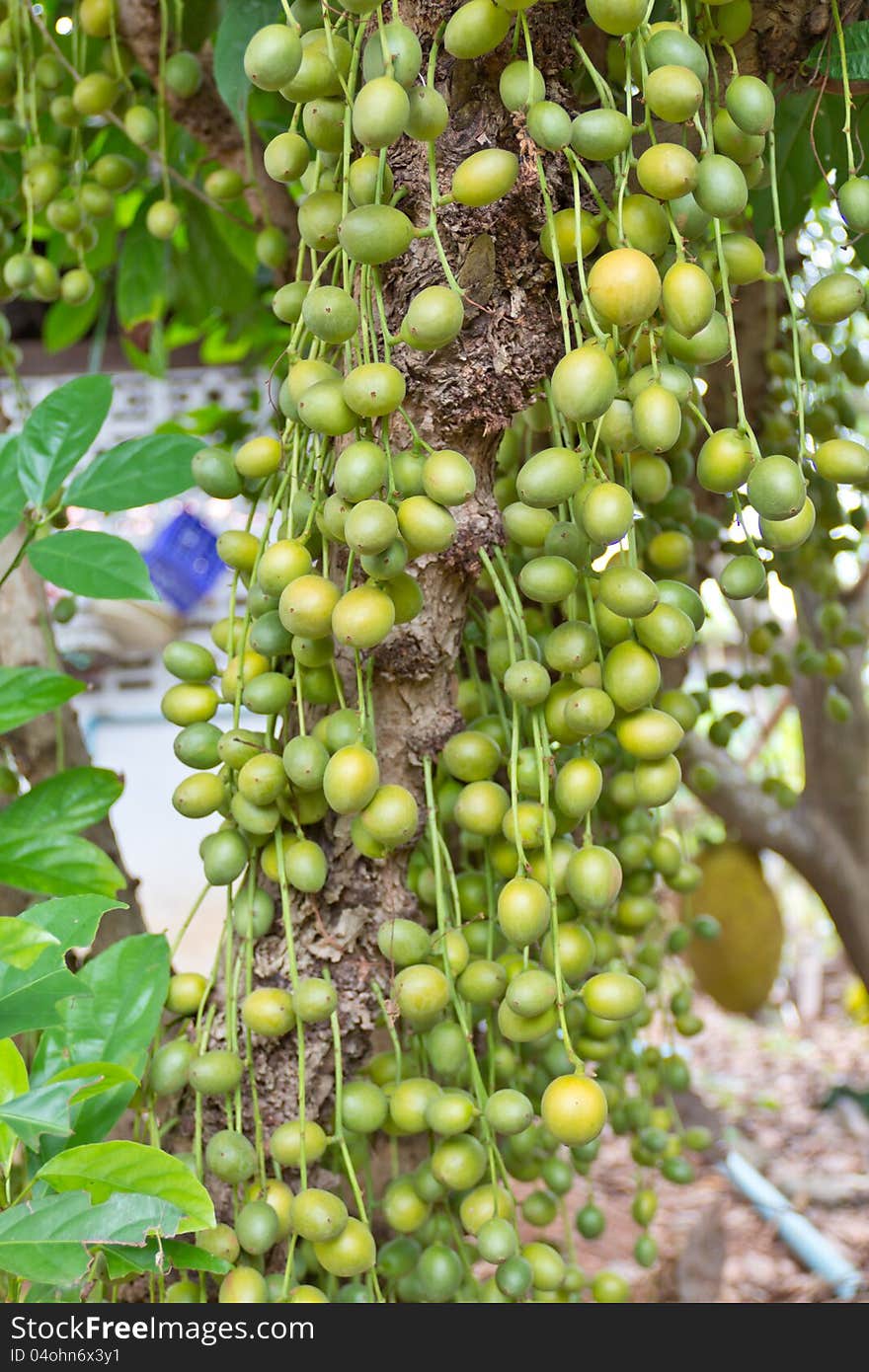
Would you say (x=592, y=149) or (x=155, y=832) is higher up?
(x=592, y=149)

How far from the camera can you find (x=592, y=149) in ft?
1.70

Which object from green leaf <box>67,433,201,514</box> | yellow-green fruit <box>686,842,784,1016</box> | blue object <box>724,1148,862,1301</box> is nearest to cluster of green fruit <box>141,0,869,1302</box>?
green leaf <box>67,433,201,514</box>

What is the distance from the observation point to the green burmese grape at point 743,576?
58cm

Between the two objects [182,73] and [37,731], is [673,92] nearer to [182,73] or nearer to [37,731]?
[182,73]

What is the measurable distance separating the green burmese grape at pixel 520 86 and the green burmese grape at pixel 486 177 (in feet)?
0.11

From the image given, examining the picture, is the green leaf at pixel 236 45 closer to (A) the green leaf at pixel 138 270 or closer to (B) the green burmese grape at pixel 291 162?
(B) the green burmese grape at pixel 291 162

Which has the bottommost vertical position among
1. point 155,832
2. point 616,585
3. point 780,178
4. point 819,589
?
point 155,832

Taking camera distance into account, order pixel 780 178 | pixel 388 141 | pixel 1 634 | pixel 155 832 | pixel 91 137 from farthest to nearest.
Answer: pixel 155 832
pixel 91 137
pixel 1 634
pixel 780 178
pixel 388 141

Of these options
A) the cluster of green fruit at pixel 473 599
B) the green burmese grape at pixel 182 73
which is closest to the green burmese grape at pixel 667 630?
the cluster of green fruit at pixel 473 599

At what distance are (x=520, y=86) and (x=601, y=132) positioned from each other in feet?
0.16

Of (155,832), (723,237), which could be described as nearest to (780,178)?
(723,237)

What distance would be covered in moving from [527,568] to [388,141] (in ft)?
0.65

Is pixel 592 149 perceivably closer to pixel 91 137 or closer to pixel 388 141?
pixel 388 141

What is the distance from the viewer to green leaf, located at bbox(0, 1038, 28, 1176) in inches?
20.9
